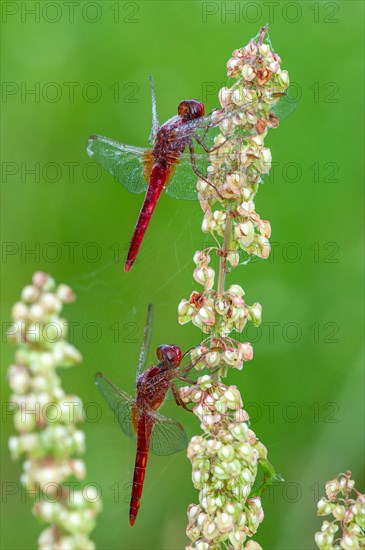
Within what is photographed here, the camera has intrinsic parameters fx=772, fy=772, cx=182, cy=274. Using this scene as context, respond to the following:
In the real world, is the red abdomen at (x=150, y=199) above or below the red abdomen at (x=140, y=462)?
above

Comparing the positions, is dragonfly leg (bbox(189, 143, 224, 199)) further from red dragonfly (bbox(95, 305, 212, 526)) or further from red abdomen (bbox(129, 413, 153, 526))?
red abdomen (bbox(129, 413, 153, 526))

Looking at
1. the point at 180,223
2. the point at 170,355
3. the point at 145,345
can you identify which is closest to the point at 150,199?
the point at 145,345

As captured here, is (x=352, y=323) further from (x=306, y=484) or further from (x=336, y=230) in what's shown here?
(x=306, y=484)

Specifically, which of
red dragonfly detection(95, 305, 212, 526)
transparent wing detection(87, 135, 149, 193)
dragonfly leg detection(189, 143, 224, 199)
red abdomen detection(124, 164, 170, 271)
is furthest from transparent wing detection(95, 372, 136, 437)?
transparent wing detection(87, 135, 149, 193)

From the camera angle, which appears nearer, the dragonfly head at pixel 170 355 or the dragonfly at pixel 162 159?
the dragonfly head at pixel 170 355

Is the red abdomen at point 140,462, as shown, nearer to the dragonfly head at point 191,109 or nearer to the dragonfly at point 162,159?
the dragonfly at point 162,159

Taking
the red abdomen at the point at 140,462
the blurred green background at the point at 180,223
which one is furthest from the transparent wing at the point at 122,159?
the red abdomen at the point at 140,462
